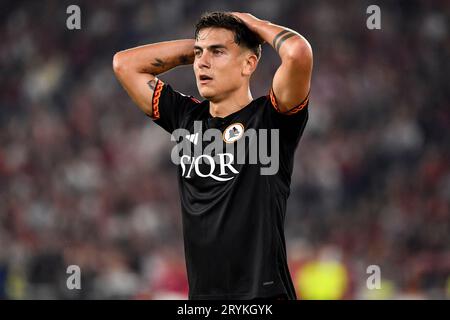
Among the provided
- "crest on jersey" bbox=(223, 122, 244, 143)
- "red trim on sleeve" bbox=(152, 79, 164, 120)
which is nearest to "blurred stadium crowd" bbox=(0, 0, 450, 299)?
"red trim on sleeve" bbox=(152, 79, 164, 120)

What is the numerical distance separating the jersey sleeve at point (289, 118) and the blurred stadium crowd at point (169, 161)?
3833 millimetres

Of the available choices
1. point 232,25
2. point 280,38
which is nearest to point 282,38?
point 280,38

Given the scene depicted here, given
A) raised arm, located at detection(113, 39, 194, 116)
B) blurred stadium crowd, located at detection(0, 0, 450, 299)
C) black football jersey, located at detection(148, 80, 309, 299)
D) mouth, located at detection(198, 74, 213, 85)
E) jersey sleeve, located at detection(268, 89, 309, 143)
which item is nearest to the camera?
black football jersey, located at detection(148, 80, 309, 299)

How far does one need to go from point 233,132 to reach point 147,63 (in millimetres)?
663

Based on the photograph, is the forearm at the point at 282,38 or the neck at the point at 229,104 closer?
the forearm at the point at 282,38

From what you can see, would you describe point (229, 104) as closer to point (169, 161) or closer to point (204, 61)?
point (204, 61)

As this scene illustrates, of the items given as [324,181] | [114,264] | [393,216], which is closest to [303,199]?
[324,181]

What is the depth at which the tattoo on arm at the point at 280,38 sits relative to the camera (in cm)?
321

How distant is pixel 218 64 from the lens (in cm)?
336

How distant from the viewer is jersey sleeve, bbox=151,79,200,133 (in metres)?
3.55

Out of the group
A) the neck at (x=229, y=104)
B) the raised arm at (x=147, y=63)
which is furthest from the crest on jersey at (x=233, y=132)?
the raised arm at (x=147, y=63)

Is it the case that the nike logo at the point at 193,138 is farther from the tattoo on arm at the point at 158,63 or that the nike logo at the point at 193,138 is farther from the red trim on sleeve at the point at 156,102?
the tattoo on arm at the point at 158,63

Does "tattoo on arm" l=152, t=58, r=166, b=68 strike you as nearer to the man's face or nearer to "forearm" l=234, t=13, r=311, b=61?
the man's face

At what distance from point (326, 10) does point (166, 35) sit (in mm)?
1880
